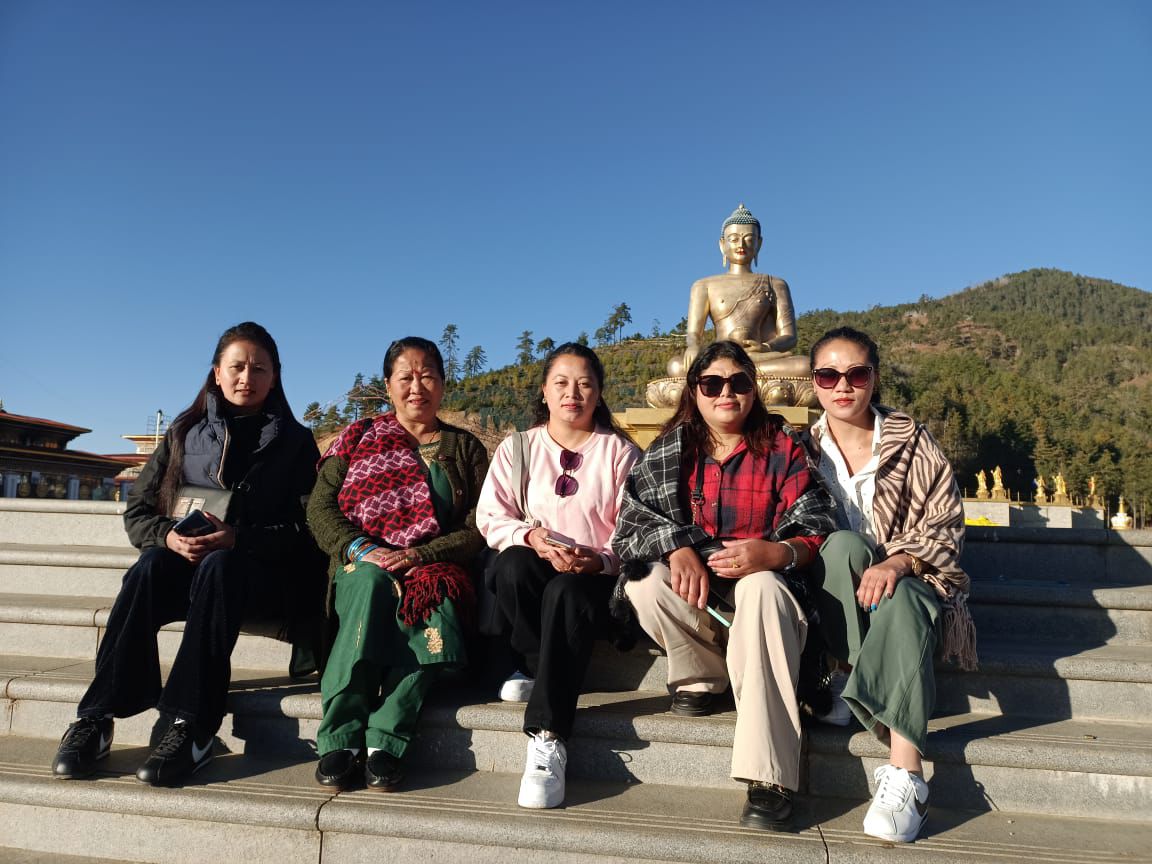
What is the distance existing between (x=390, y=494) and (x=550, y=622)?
901 millimetres

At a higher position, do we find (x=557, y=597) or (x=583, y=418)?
(x=583, y=418)

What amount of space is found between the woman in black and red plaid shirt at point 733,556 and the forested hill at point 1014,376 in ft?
2.87

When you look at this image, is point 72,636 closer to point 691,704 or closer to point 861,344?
point 691,704

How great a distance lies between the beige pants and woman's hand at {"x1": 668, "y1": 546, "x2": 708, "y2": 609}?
0.05 metres

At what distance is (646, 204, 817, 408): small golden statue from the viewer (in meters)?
7.00

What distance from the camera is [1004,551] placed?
412 cm

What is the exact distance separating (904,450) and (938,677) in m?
0.89

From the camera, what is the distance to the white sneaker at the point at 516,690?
8.75 ft

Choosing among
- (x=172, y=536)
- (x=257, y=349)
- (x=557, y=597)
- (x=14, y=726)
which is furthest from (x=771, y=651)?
(x=14, y=726)

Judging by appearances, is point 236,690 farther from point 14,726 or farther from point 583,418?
point 583,418

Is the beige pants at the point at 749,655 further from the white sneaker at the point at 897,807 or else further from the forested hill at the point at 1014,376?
the forested hill at the point at 1014,376

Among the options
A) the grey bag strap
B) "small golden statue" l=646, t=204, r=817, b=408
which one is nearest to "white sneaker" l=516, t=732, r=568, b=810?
the grey bag strap

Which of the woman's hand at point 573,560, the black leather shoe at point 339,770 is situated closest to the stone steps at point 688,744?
the black leather shoe at point 339,770

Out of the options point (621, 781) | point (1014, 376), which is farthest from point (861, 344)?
point (1014, 376)
